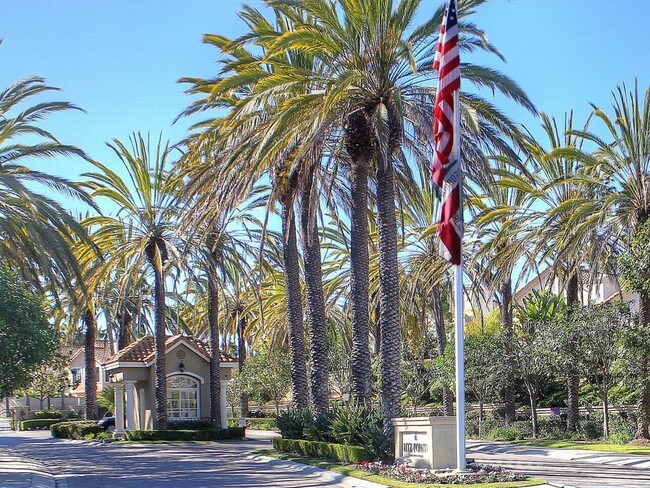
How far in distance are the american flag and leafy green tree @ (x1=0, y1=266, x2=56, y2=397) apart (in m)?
11.9

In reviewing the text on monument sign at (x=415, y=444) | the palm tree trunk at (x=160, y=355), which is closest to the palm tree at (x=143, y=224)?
the palm tree trunk at (x=160, y=355)

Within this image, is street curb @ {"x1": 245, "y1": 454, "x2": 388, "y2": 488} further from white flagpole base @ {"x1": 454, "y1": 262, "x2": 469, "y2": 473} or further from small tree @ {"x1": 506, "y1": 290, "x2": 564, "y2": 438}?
small tree @ {"x1": 506, "y1": 290, "x2": 564, "y2": 438}

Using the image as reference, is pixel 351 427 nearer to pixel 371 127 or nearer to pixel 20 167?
pixel 371 127

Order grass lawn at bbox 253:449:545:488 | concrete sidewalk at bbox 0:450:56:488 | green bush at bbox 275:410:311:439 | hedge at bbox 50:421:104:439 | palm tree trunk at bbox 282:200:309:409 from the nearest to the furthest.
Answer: grass lawn at bbox 253:449:545:488 → concrete sidewalk at bbox 0:450:56:488 → green bush at bbox 275:410:311:439 → palm tree trunk at bbox 282:200:309:409 → hedge at bbox 50:421:104:439

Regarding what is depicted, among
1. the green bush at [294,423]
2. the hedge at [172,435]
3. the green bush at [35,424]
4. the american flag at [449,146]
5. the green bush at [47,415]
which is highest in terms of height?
the american flag at [449,146]

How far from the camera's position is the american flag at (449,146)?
17.5 m

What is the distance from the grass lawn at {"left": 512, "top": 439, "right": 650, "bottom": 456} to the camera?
26.9 meters

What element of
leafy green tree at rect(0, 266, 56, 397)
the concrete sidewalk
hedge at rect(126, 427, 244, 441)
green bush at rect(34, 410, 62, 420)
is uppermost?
leafy green tree at rect(0, 266, 56, 397)

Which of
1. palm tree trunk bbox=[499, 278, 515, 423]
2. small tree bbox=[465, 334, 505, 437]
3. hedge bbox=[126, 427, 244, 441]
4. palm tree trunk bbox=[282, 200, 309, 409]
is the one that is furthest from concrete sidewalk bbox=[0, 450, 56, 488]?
palm tree trunk bbox=[499, 278, 515, 423]

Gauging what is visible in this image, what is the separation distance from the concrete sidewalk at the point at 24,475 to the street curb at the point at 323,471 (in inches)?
255

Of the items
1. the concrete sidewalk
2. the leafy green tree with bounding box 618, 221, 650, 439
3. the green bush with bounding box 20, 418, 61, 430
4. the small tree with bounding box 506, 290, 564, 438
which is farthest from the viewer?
the green bush with bounding box 20, 418, 61, 430

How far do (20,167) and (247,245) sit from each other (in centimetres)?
1520

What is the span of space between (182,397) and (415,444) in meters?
27.0

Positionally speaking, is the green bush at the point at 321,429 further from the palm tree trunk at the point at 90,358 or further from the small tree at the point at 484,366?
the palm tree trunk at the point at 90,358
